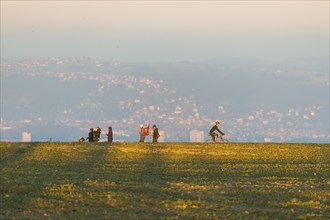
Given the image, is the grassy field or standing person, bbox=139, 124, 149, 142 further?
standing person, bbox=139, 124, 149, 142

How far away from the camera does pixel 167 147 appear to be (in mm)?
60625

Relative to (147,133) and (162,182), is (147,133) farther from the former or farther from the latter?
(162,182)

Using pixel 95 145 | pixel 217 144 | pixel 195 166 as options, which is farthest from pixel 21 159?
pixel 217 144

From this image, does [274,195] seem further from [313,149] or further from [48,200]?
[313,149]

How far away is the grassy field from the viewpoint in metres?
29.5

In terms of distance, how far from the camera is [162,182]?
121 ft

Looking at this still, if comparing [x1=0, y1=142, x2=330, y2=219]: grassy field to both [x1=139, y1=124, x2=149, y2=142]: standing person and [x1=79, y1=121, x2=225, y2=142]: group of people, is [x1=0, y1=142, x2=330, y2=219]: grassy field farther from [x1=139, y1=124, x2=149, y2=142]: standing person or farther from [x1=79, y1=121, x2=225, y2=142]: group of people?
[x1=139, y1=124, x2=149, y2=142]: standing person

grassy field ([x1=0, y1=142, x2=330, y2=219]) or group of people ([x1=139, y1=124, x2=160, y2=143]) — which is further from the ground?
group of people ([x1=139, y1=124, x2=160, y2=143])

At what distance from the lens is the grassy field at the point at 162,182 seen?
1160 inches

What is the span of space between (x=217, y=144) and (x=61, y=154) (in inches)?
483

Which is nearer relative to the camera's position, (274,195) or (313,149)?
(274,195)

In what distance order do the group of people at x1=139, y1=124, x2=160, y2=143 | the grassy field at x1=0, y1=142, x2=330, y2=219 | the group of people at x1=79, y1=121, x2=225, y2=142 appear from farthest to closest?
the group of people at x1=139, y1=124, x2=160, y2=143 < the group of people at x1=79, y1=121, x2=225, y2=142 < the grassy field at x1=0, y1=142, x2=330, y2=219

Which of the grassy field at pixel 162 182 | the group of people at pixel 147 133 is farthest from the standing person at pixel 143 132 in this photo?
the grassy field at pixel 162 182

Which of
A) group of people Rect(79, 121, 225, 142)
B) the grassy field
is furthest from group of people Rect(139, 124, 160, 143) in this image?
the grassy field
